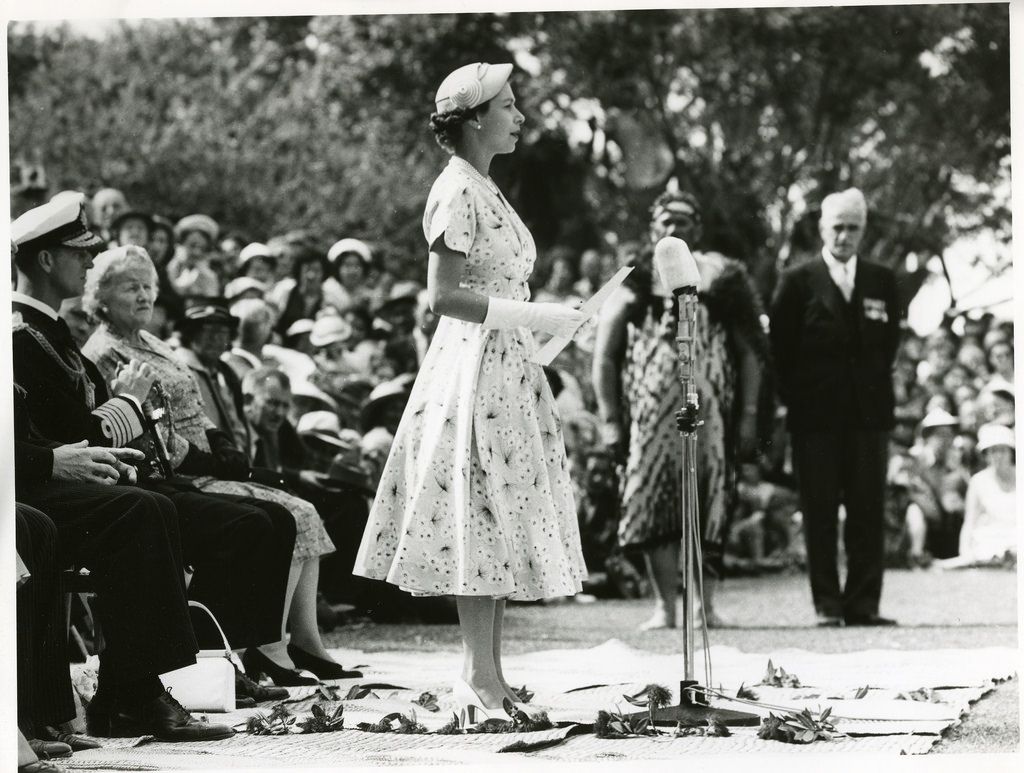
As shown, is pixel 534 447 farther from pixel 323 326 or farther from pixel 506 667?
pixel 323 326

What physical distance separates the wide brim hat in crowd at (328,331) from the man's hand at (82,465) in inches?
151

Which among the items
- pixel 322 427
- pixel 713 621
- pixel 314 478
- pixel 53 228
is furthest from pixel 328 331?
pixel 53 228

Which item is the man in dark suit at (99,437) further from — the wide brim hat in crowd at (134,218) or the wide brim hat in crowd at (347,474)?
the wide brim hat in crowd at (134,218)

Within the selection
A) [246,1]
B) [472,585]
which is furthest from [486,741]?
[246,1]

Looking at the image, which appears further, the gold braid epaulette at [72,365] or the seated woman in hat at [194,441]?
the seated woman in hat at [194,441]

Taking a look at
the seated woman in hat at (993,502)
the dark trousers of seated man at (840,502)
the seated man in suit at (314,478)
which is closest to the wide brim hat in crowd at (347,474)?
the seated man in suit at (314,478)

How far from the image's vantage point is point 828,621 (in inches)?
328

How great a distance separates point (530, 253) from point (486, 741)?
1.61 meters

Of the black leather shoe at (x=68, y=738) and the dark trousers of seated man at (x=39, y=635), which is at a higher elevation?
the dark trousers of seated man at (x=39, y=635)

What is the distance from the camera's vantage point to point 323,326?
9.12 meters

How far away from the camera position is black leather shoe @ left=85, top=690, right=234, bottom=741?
16.6 feet

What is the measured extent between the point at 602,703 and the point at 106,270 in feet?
7.92

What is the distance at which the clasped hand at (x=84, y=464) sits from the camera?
16.8 ft

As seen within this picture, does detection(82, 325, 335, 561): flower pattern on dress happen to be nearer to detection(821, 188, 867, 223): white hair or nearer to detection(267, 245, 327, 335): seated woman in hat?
detection(267, 245, 327, 335): seated woman in hat
